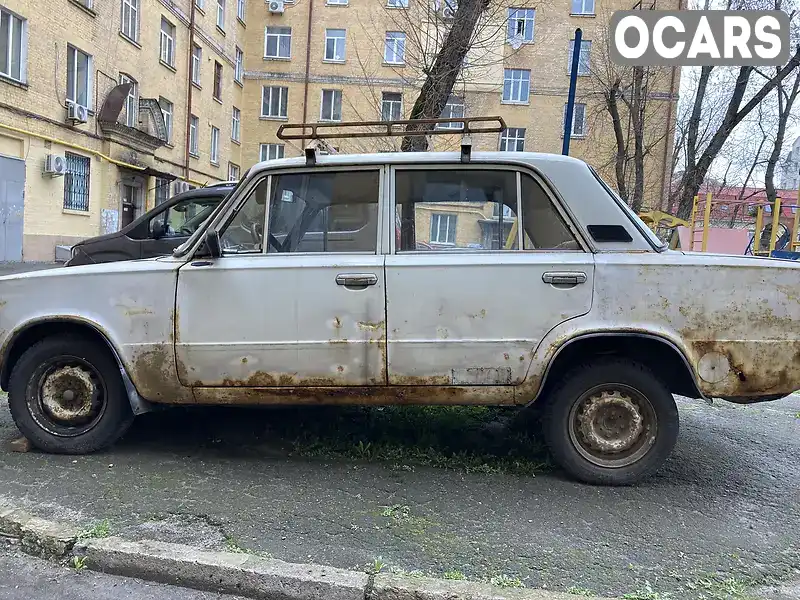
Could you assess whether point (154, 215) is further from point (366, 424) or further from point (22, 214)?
point (22, 214)

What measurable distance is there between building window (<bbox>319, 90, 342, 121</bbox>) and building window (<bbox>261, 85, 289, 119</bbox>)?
2035 mm

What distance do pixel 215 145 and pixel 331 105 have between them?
6.97 metres

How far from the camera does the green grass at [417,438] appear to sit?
158 inches

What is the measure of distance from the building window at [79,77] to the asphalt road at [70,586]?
17554 millimetres

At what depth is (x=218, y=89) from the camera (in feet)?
96.2

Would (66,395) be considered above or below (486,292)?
below

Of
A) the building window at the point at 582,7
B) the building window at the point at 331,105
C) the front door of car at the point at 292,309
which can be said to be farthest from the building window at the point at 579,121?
the front door of car at the point at 292,309

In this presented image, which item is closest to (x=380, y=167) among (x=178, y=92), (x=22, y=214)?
(x=22, y=214)

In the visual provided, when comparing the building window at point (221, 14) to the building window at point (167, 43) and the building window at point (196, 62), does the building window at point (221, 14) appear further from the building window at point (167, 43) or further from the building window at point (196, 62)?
the building window at point (167, 43)

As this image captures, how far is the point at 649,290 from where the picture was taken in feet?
11.6

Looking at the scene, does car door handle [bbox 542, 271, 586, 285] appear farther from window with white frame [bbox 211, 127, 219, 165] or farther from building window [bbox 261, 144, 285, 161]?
building window [bbox 261, 144, 285, 161]

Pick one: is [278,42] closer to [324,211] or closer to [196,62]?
[196,62]

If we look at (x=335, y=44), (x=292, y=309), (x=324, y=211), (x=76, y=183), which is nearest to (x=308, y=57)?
(x=335, y=44)

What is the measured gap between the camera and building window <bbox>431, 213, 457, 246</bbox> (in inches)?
149
